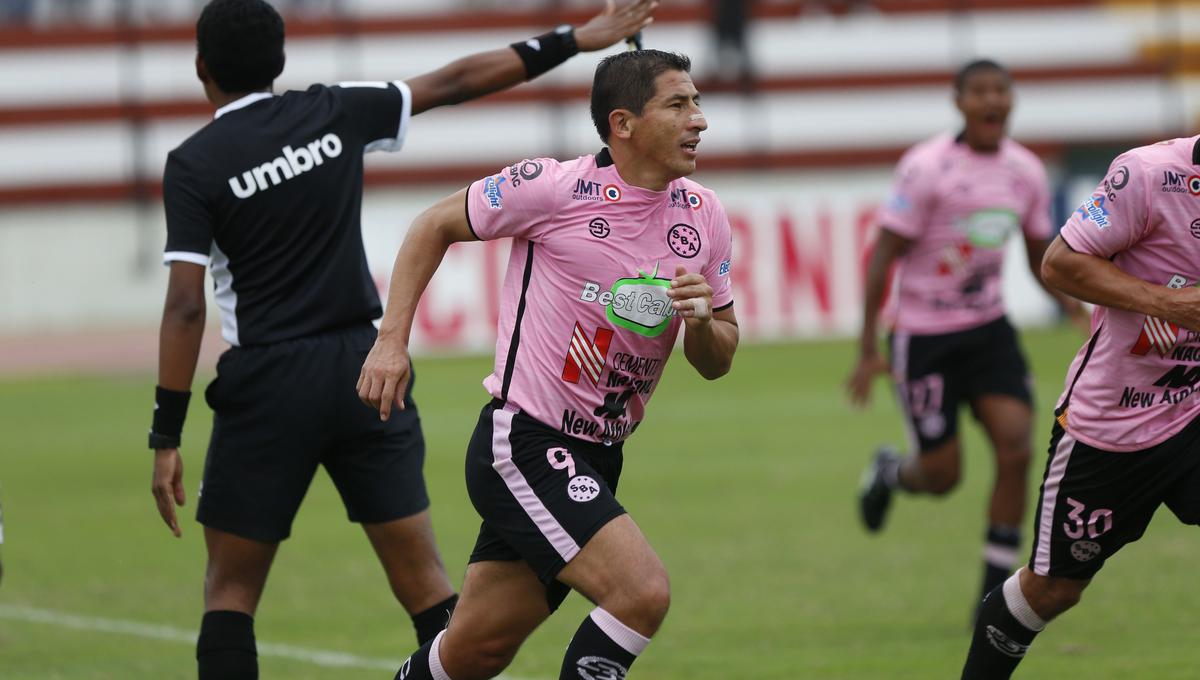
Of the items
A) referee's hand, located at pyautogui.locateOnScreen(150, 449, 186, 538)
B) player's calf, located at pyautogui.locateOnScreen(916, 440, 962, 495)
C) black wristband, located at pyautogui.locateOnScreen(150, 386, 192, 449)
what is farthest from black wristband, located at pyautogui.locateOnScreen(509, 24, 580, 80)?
player's calf, located at pyautogui.locateOnScreen(916, 440, 962, 495)

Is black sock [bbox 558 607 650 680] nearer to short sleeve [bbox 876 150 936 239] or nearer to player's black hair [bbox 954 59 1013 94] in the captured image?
short sleeve [bbox 876 150 936 239]

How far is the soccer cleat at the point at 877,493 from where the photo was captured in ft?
34.5

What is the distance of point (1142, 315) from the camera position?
19.3 feet

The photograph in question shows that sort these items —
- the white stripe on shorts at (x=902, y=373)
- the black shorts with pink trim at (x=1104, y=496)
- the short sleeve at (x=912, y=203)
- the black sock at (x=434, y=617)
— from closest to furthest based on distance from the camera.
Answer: the black shorts with pink trim at (x=1104, y=496) < the black sock at (x=434, y=617) < the short sleeve at (x=912, y=203) < the white stripe on shorts at (x=902, y=373)

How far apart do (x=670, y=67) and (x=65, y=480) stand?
1018 centimetres

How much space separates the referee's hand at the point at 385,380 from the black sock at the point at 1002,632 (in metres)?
2.22

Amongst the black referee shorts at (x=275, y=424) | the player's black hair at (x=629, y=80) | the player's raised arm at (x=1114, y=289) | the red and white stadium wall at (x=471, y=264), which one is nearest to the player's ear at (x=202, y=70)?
the black referee shorts at (x=275, y=424)

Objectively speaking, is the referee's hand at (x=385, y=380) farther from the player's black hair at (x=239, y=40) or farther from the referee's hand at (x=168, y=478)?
the player's black hair at (x=239, y=40)

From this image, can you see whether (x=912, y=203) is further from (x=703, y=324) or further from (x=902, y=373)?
(x=703, y=324)

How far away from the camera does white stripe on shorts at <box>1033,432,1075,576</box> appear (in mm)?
6039

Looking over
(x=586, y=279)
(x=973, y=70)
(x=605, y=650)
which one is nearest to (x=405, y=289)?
(x=586, y=279)

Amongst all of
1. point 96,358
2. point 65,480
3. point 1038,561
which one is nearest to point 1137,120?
point 96,358

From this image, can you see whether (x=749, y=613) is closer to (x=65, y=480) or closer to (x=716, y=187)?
(x=65, y=480)

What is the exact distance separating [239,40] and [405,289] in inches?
45.1
